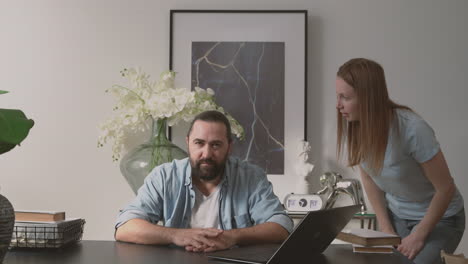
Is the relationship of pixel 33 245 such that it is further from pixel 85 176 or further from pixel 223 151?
pixel 85 176

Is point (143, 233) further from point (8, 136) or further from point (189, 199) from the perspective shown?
point (8, 136)

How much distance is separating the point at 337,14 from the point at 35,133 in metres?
1.93

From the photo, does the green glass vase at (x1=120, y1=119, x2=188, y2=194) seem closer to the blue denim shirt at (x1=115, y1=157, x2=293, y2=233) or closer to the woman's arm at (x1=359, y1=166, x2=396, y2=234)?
the blue denim shirt at (x1=115, y1=157, x2=293, y2=233)

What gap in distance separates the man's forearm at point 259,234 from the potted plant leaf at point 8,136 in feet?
2.40

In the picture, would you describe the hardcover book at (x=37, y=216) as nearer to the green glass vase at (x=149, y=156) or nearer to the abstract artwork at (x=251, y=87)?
the green glass vase at (x=149, y=156)

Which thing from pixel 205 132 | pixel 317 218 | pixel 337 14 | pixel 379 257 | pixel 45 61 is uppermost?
pixel 337 14

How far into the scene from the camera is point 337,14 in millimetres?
3508

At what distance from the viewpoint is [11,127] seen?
4.43ft

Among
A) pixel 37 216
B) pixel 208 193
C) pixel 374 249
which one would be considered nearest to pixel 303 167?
pixel 208 193

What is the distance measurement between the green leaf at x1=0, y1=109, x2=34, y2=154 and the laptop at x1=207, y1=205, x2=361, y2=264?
2.04ft

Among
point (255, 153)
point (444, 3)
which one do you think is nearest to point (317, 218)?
point (255, 153)

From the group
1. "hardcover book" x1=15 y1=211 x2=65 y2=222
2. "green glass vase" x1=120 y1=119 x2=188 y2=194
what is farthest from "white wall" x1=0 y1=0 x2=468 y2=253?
"hardcover book" x1=15 y1=211 x2=65 y2=222

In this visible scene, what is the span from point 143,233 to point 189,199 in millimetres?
384

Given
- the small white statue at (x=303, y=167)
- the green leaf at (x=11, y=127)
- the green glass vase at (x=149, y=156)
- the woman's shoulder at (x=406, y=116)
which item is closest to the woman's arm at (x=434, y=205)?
the woman's shoulder at (x=406, y=116)
